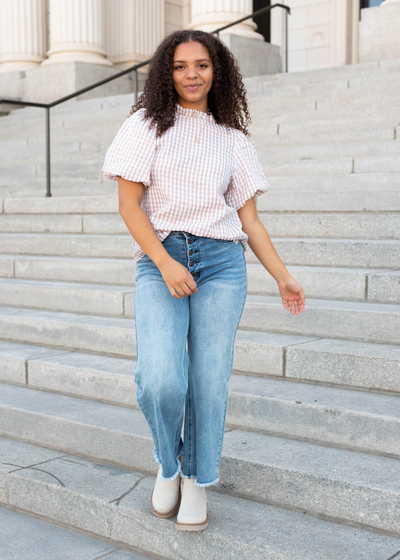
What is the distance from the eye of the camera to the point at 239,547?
2.77 metres

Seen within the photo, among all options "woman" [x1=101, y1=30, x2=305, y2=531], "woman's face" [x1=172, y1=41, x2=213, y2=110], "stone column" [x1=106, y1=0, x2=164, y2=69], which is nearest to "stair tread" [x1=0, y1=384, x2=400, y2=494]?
"woman" [x1=101, y1=30, x2=305, y2=531]

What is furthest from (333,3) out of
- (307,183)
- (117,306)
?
(117,306)

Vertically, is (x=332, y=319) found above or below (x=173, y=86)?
below

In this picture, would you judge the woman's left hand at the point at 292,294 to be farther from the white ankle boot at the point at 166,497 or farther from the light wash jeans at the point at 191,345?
the white ankle boot at the point at 166,497

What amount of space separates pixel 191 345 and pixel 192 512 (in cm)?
67

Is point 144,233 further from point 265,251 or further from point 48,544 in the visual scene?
point 48,544

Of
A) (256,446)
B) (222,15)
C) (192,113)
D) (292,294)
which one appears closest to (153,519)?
(256,446)

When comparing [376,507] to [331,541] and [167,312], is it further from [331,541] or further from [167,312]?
[167,312]

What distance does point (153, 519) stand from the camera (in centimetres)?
297

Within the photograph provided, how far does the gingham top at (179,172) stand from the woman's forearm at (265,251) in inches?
3.7

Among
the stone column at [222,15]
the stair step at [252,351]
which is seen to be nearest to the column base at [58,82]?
the stone column at [222,15]

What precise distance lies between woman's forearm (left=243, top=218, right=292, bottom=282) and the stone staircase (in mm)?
916

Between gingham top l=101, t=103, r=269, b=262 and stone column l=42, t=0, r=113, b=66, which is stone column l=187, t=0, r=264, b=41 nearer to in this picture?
stone column l=42, t=0, r=113, b=66

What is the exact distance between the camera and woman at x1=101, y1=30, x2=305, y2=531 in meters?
2.49
